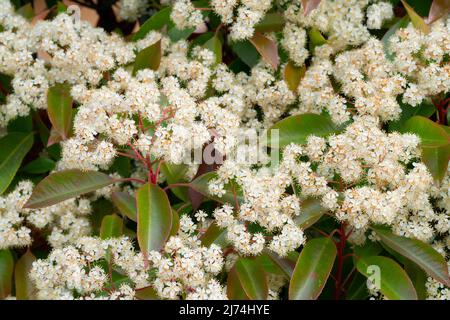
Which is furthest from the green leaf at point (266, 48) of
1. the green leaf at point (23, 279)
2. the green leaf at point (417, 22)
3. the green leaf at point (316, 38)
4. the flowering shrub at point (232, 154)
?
the green leaf at point (23, 279)

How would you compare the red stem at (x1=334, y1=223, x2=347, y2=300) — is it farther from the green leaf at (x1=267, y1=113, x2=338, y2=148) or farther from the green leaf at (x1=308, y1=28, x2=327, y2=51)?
the green leaf at (x1=308, y1=28, x2=327, y2=51)

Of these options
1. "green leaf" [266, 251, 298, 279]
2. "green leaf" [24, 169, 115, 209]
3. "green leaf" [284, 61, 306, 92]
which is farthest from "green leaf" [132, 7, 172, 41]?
"green leaf" [266, 251, 298, 279]

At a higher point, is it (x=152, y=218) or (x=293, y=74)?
(x=293, y=74)

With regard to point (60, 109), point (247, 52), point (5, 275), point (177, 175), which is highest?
point (247, 52)

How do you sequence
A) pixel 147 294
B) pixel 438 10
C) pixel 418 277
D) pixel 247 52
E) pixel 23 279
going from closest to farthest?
pixel 147 294 < pixel 418 277 < pixel 23 279 < pixel 438 10 < pixel 247 52

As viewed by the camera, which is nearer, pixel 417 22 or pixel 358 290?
pixel 358 290

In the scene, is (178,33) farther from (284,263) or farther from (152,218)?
(284,263)

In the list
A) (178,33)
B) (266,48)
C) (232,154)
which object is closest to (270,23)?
(266,48)
